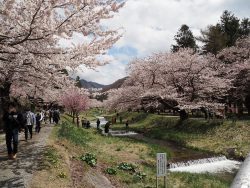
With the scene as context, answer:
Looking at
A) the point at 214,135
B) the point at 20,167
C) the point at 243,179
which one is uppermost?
the point at 243,179

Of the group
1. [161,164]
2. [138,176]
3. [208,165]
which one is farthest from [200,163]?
[161,164]

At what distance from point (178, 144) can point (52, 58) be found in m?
22.9

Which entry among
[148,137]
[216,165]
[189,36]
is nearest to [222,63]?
[148,137]

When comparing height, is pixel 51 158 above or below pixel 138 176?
above

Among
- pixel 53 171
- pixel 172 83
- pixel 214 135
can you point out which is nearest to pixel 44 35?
pixel 53 171

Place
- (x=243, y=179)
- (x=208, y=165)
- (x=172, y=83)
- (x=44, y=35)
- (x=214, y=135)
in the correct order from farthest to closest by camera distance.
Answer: (x=172, y=83) → (x=214, y=135) → (x=208, y=165) → (x=44, y=35) → (x=243, y=179)

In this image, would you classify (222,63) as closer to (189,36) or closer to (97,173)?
(189,36)

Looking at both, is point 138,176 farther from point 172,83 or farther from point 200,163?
point 172,83

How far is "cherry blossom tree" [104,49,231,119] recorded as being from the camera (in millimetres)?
40850

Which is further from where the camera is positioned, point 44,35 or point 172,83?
point 172,83

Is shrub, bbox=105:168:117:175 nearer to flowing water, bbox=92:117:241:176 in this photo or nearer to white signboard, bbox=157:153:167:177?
white signboard, bbox=157:153:167:177

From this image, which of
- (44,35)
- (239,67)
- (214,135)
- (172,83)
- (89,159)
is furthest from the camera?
(172,83)

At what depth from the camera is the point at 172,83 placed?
4316cm

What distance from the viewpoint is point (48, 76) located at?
13.3 m
